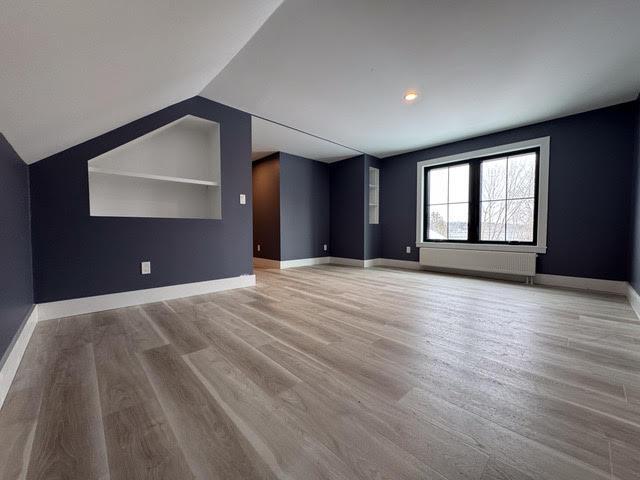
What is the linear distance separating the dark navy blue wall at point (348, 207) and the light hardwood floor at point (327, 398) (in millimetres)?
3154

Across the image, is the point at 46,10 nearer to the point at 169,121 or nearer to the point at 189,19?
the point at 189,19

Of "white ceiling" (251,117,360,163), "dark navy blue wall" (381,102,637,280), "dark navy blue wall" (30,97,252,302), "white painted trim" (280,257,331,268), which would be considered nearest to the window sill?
"dark navy blue wall" (381,102,637,280)

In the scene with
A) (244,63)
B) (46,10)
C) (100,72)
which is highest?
(244,63)

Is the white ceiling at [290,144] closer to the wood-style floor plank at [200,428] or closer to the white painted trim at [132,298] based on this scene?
the white painted trim at [132,298]

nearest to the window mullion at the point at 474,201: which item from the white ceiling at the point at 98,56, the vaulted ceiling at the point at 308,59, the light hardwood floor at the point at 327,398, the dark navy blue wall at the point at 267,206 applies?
the vaulted ceiling at the point at 308,59

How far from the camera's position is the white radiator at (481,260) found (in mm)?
3473

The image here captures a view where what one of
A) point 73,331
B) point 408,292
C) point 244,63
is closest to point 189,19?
point 244,63

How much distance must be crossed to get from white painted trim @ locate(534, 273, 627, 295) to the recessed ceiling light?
112 inches

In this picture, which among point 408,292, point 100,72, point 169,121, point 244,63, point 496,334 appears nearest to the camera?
→ point 100,72

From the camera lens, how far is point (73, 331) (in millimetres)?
1810

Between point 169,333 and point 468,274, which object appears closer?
point 169,333

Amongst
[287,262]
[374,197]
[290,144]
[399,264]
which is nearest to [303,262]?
[287,262]

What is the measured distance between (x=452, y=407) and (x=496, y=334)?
3.27ft

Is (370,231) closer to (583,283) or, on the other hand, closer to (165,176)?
(583,283)
